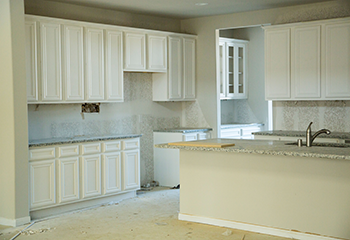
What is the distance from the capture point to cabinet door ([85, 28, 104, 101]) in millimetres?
6145

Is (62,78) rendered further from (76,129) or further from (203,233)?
(203,233)

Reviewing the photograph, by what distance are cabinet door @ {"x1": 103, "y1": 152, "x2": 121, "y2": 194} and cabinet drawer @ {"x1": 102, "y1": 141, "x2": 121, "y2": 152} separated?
67 millimetres

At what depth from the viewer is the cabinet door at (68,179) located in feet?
18.4

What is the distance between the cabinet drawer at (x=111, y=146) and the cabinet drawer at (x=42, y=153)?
78 centimetres

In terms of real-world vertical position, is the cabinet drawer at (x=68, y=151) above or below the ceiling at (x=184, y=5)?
below

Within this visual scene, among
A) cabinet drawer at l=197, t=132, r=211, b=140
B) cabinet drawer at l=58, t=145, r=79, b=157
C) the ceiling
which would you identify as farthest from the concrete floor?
the ceiling

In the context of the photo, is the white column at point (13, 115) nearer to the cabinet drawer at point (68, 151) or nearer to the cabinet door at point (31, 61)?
the cabinet door at point (31, 61)

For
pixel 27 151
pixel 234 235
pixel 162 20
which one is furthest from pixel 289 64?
pixel 27 151

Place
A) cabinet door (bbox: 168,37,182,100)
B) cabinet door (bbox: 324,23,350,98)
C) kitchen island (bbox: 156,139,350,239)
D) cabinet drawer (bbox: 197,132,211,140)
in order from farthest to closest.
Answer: cabinet drawer (bbox: 197,132,211,140)
cabinet door (bbox: 168,37,182,100)
cabinet door (bbox: 324,23,350,98)
kitchen island (bbox: 156,139,350,239)

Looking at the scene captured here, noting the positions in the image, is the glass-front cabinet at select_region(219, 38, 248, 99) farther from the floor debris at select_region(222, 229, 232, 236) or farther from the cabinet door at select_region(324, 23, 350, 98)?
the floor debris at select_region(222, 229, 232, 236)

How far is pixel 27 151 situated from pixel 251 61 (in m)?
4.93

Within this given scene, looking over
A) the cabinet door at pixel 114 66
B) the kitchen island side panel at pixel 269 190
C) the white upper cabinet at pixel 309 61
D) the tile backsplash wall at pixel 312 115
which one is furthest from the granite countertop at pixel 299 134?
the cabinet door at pixel 114 66

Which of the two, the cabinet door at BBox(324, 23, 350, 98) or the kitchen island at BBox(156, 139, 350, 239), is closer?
the kitchen island at BBox(156, 139, 350, 239)

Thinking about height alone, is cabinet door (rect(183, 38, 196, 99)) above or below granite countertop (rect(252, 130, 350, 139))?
above
